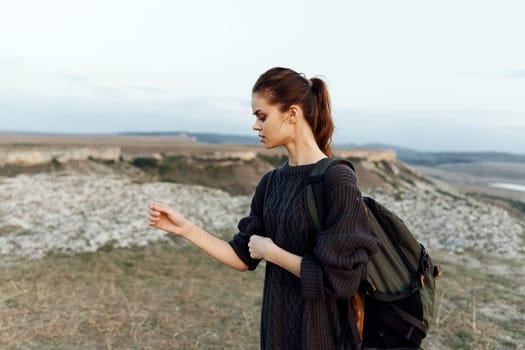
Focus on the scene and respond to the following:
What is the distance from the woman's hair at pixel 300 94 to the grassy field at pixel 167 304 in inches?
167

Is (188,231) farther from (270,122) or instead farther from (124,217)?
(124,217)

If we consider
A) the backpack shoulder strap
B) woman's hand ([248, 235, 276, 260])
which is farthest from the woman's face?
woman's hand ([248, 235, 276, 260])

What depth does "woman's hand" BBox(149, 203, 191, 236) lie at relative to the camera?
239 centimetres

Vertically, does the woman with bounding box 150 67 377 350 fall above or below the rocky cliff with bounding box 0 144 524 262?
above

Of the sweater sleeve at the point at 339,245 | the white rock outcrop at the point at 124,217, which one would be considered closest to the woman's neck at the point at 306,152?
the sweater sleeve at the point at 339,245

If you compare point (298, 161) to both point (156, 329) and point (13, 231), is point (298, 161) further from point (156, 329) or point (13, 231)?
point (13, 231)

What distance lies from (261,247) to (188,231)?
538mm

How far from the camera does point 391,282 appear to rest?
212cm

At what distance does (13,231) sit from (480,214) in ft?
42.6

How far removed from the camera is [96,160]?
74.1 ft

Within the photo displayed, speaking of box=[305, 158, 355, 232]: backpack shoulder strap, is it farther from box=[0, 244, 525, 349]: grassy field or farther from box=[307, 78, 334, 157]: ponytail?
box=[0, 244, 525, 349]: grassy field

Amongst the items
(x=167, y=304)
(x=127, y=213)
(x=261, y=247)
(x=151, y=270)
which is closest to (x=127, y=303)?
(x=167, y=304)

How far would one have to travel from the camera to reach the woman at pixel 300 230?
1.98 m

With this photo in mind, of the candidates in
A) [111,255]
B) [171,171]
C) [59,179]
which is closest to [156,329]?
[111,255]
